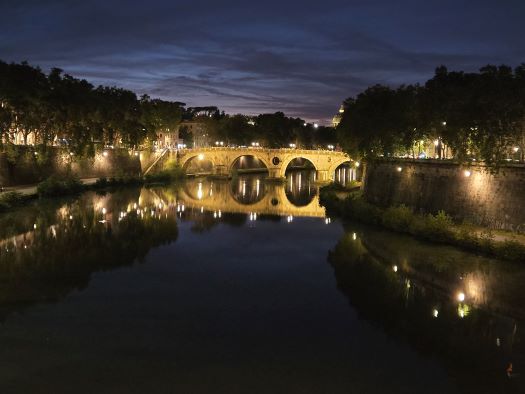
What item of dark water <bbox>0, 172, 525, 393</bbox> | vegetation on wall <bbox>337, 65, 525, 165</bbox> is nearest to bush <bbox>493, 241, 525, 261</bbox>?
dark water <bbox>0, 172, 525, 393</bbox>

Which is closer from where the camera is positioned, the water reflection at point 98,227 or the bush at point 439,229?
the water reflection at point 98,227

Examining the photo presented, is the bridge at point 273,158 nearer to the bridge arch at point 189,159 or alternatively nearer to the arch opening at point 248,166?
the bridge arch at point 189,159

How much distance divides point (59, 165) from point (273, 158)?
28696 mm

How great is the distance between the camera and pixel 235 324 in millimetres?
16328

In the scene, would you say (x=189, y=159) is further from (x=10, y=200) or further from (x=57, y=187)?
(x=10, y=200)

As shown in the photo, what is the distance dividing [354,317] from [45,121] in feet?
125

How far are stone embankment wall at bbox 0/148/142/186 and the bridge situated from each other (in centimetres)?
1017

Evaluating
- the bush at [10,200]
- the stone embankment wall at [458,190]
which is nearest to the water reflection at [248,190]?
the stone embankment wall at [458,190]

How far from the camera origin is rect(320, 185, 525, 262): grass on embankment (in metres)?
22.8

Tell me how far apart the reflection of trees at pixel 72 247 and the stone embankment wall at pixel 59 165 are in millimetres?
8654

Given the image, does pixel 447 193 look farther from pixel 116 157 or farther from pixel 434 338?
pixel 116 157

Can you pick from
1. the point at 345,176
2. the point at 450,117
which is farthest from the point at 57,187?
the point at 345,176

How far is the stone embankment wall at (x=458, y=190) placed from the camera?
2614cm

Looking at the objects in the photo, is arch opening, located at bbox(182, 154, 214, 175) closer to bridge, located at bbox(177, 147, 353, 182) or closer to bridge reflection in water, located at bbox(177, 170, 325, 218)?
bridge, located at bbox(177, 147, 353, 182)
